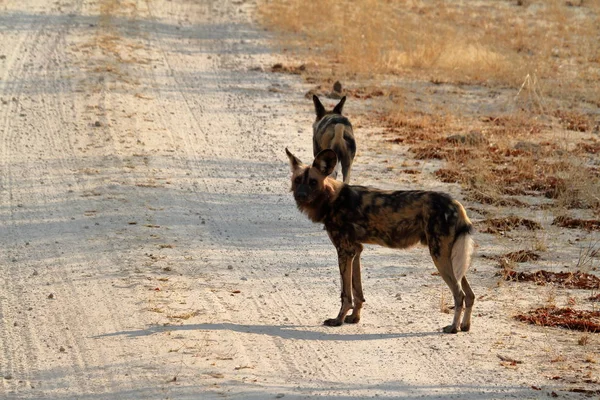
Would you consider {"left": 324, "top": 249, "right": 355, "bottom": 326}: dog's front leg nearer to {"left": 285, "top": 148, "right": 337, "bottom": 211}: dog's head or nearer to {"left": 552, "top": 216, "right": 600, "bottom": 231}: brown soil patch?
{"left": 285, "top": 148, "right": 337, "bottom": 211}: dog's head

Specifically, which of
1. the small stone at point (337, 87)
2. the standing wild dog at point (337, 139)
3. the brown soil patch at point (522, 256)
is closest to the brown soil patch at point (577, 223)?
the brown soil patch at point (522, 256)

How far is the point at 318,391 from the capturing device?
4977 millimetres

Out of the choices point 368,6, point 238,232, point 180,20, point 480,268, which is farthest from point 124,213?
point 368,6

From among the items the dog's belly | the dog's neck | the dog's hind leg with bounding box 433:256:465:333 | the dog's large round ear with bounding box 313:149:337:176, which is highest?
the dog's large round ear with bounding box 313:149:337:176

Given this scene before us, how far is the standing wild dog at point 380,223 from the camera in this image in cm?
584

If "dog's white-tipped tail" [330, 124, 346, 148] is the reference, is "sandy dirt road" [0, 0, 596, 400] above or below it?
below

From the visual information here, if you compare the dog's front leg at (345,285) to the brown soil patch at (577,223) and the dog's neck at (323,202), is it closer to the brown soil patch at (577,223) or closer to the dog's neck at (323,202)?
the dog's neck at (323,202)

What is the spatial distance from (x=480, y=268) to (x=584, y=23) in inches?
432

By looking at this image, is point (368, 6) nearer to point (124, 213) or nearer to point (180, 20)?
point (180, 20)

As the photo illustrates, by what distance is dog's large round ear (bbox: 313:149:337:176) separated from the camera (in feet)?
19.9

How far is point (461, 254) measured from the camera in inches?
229

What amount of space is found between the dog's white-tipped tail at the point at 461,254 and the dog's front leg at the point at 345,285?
26.2 inches

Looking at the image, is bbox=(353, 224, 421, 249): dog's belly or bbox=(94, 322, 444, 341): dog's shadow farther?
bbox=(353, 224, 421, 249): dog's belly

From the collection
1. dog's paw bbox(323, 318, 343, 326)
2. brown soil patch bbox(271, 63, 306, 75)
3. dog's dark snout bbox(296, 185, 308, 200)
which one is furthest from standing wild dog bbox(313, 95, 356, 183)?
brown soil patch bbox(271, 63, 306, 75)
